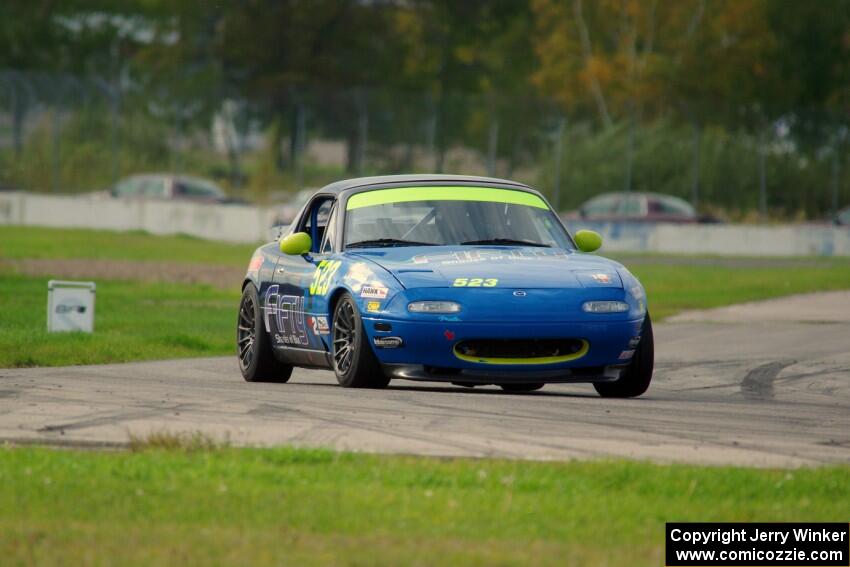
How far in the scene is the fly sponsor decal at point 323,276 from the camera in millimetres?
12227

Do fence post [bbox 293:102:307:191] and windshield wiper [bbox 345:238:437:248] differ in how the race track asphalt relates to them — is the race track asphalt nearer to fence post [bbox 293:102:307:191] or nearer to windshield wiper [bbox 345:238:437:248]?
windshield wiper [bbox 345:238:437:248]

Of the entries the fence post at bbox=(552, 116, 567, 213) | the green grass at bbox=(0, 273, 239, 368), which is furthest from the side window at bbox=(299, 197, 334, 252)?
the fence post at bbox=(552, 116, 567, 213)

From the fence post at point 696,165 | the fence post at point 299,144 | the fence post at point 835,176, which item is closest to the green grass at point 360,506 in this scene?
the fence post at point 835,176

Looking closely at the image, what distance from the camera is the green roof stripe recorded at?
12781 mm

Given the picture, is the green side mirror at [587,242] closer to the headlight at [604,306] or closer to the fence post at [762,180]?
the headlight at [604,306]

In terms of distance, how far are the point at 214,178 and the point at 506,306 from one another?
1628 inches

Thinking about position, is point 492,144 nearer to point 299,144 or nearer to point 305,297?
point 299,144

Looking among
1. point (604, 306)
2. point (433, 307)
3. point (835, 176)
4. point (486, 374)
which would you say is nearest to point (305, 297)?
point (433, 307)

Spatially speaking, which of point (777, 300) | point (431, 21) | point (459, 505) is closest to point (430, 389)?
point (459, 505)

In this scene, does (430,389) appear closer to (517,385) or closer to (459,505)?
(517,385)

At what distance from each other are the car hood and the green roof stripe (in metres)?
0.57

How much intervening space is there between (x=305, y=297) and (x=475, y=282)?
1.66 metres

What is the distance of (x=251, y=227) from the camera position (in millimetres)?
47812

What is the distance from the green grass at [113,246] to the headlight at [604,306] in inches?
966
